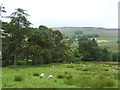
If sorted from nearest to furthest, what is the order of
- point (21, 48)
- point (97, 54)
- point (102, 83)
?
point (102, 83) < point (21, 48) < point (97, 54)

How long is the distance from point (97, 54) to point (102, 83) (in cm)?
4886

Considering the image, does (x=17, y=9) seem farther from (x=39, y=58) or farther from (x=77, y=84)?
(x=77, y=84)

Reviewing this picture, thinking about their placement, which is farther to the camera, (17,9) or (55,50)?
(55,50)

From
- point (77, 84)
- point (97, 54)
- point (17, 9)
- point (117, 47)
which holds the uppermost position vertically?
point (17, 9)

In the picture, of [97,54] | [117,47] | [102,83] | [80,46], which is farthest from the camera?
[80,46]

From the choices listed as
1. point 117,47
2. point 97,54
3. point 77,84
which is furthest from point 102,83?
point 97,54

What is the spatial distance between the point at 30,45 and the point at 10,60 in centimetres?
539

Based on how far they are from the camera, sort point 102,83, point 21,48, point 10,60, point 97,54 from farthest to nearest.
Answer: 1. point 97,54
2. point 10,60
3. point 21,48
4. point 102,83

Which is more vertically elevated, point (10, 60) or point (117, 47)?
point (117, 47)

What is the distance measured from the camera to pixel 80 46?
61250 millimetres

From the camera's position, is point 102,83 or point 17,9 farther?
point 17,9

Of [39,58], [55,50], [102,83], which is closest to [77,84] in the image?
[102,83]

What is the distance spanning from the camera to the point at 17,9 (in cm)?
2683

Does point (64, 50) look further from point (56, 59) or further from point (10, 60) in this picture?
point (10, 60)
